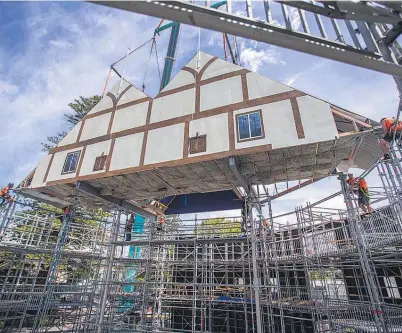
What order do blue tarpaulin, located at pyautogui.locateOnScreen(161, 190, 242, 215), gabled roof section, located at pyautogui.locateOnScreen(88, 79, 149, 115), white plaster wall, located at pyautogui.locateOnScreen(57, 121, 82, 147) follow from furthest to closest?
blue tarpaulin, located at pyautogui.locateOnScreen(161, 190, 242, 215) → white plaster wall, located at pyautogui.locateOnScreen(57, 121, 82, 147) → gabled roof section, located at pyautogui.locateOnScreen(88, 79, 149, 115)

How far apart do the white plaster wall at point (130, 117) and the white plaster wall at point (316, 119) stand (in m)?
7.68

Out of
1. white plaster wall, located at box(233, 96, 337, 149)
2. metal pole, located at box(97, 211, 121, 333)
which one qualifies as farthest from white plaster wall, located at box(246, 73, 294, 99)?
metal pole, located at box(97, 211, 121, 333)

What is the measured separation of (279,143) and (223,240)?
5.37m

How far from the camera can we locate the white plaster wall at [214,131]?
982 centimetres

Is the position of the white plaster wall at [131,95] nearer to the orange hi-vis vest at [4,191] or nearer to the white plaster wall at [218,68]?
the white plaster wall at [218,68]

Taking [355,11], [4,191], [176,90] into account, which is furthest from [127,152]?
[355,11]

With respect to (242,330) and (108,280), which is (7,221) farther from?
(242,330)

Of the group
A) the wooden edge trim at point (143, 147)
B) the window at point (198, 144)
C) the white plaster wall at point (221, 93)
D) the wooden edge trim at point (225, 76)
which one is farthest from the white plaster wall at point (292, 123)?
the wooden edge trim at point (143, 147)

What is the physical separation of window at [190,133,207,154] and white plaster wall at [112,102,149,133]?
344 cm

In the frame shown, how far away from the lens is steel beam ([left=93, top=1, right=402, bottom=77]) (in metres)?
2.96

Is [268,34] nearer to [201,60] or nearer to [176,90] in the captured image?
[176,90]

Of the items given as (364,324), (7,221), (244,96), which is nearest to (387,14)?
(244,96)

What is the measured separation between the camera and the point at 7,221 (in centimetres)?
1319

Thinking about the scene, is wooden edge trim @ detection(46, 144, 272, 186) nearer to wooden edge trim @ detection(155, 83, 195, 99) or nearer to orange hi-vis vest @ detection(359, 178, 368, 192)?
wooden edge trim @ detection(155, 83, 195, 99)
